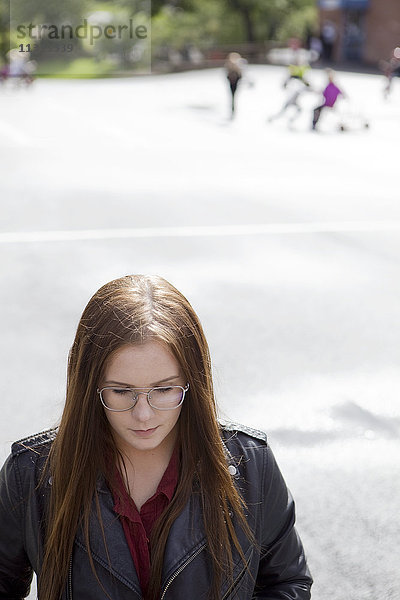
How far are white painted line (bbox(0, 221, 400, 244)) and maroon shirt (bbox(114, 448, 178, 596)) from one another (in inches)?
343

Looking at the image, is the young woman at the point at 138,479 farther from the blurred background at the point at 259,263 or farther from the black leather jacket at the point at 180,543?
the blurred background at the point at 259,263

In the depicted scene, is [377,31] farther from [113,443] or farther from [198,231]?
[113,443]

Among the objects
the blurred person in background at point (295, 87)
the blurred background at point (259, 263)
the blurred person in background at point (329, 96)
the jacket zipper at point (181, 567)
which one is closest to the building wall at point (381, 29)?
the blurred background at point (259, 263)

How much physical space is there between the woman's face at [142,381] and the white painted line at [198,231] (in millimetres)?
8732

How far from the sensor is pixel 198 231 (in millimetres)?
11461

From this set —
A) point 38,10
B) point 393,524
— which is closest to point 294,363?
point 393,524

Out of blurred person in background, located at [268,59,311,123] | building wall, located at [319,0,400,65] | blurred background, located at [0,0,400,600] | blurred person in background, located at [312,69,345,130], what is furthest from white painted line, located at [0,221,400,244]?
building wall, located at [319,0,400,65]

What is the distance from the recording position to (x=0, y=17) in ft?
194

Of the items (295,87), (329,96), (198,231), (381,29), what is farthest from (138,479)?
(381,29)

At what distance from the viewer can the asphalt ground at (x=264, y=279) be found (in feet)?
16.8

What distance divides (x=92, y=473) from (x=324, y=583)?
2.33m

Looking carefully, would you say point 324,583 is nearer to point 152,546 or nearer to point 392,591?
point 392,591

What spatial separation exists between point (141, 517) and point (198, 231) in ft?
30.3

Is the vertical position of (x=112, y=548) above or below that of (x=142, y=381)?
below
